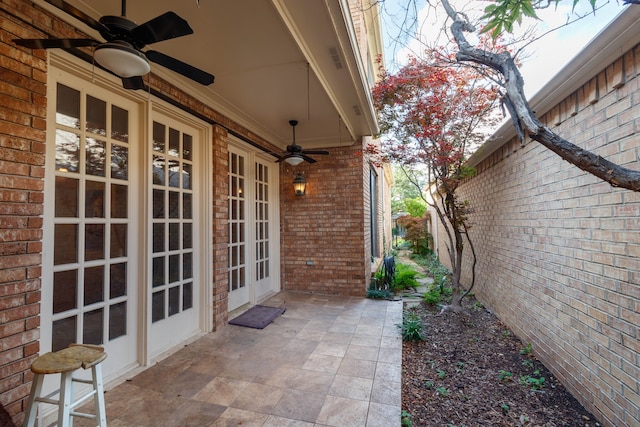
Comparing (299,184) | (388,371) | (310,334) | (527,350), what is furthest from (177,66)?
(527,350)

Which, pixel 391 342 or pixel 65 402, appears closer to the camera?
pixel 65 402

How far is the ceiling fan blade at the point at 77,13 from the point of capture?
4.17ft

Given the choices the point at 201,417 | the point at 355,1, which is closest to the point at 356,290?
the point at 201,417

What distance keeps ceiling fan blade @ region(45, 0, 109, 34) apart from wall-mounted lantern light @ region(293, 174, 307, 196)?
3800 mm

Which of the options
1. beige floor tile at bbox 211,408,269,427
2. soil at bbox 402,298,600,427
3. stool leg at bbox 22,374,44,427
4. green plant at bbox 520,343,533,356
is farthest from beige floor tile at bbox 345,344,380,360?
stool leg at bbox 22,374,44,427

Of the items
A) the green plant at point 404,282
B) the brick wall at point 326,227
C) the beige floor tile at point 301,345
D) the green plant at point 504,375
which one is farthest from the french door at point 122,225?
the green plant at point 404,282

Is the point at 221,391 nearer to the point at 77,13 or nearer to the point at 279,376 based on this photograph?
the point at 279,376

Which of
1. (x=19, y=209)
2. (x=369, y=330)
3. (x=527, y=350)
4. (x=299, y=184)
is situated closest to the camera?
(x=19, y=209)

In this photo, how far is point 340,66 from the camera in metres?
3.03

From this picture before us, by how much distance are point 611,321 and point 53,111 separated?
4.09 metres

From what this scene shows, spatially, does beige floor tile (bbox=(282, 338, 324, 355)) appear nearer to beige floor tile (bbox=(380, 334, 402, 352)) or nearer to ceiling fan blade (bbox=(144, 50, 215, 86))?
beige floor tile (bbox=(380, 334, 402, 352))

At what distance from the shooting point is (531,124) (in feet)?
6.07

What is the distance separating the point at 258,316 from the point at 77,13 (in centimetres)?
356

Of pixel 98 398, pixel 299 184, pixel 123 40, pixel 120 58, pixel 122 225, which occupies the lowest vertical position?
pixel 98 398
